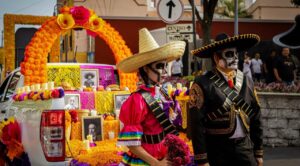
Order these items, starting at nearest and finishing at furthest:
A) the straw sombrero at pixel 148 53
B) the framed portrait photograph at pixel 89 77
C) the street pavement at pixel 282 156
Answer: the straw sombrero at pixel 148 53
the framed portrait photograph at pixel 89 77
the street pavement at pixel 282 156

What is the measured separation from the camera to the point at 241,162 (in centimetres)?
427

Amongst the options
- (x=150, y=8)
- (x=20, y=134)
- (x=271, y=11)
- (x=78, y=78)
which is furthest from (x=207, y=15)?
(x=150, y=8)

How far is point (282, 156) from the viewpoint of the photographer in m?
9.80

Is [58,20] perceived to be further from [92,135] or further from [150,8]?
[150,8]

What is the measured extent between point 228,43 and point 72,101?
286 cm

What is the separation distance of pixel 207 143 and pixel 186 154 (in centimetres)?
93

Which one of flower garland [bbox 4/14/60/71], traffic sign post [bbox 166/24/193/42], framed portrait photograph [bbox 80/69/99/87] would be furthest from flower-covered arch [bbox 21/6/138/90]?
flower garland [bbox 4/14/60/71]

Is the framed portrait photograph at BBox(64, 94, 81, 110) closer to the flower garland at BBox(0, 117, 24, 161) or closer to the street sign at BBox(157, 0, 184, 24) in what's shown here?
the flower garland at BBox(0, 117, 24, 161)

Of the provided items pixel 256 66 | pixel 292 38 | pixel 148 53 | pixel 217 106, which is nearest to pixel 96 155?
pixel 217 106

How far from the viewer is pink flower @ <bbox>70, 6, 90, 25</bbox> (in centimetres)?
888

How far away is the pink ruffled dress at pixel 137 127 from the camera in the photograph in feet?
11.7

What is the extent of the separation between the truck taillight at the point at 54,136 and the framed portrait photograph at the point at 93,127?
1127mm

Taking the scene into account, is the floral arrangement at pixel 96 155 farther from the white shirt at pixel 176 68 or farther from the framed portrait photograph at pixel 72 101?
the white shirt at pixel 176 68

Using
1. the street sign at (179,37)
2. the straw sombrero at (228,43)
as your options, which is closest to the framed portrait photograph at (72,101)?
the straw sombrero at (228,43)
